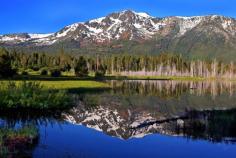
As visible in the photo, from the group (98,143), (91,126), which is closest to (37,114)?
(91,126)

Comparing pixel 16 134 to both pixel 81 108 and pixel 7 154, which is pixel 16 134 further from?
pixel 81 108

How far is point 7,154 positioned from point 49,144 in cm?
704

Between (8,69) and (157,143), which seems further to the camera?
(8,69)

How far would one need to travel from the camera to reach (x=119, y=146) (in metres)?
31.5

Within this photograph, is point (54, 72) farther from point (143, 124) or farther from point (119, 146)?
point (119, 146)

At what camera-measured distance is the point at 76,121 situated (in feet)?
149

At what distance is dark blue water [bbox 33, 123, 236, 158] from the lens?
28.3m

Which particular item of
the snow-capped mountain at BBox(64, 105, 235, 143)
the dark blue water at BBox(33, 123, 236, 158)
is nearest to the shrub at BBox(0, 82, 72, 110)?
the snow-capped mountain at BBox(64, 105, 235, 143)

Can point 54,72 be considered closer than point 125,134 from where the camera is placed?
No

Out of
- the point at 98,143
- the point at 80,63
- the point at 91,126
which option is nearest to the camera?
the point at 98,143

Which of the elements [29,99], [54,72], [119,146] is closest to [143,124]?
[119,146]

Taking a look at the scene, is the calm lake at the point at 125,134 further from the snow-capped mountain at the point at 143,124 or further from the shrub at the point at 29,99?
the shrub at the point at 29,99

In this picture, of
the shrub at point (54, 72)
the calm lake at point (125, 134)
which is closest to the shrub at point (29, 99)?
the calm lake at point (125, 134)

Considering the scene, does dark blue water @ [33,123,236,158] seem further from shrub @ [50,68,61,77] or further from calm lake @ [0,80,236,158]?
shrub @ [50,68,61,77]
